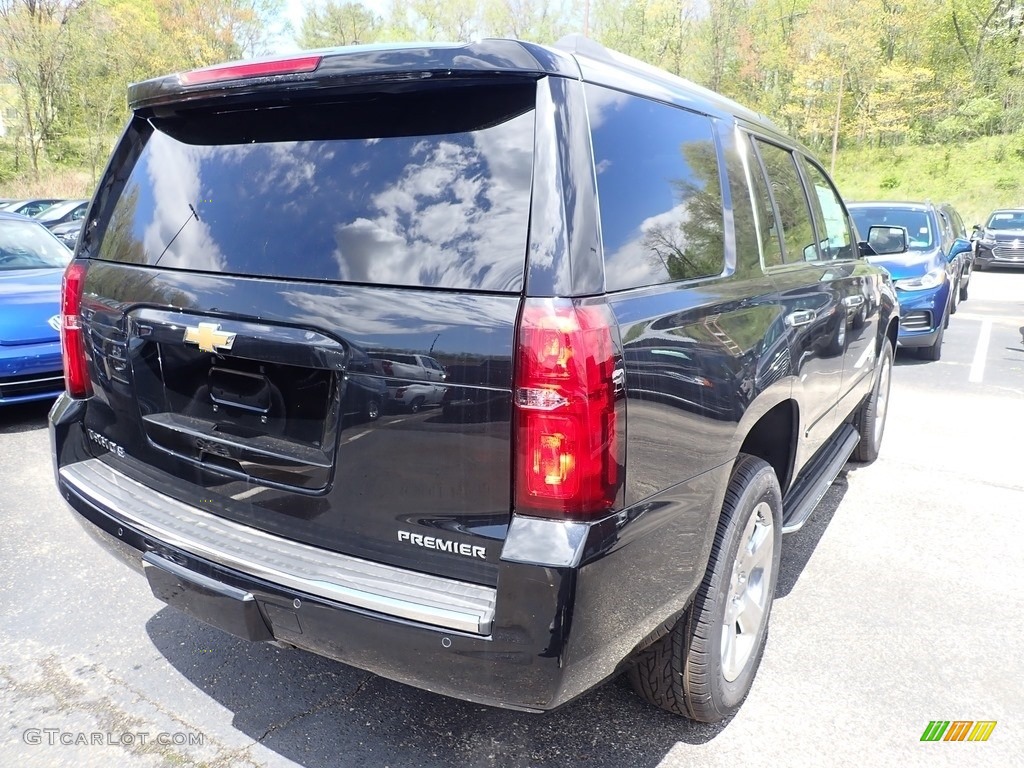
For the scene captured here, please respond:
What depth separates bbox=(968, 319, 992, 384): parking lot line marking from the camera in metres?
8.14

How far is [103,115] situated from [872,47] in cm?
3709

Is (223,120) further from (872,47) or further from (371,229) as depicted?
(872,47)

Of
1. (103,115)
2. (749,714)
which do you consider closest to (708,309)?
(749,714)

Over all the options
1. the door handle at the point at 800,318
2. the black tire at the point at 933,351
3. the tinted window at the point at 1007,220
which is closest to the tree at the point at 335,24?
the tinted window at the point at 1007,220

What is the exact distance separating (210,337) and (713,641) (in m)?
1.72

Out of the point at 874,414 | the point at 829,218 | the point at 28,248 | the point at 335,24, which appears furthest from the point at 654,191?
the point at 335,24

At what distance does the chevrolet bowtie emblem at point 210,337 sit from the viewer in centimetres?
206

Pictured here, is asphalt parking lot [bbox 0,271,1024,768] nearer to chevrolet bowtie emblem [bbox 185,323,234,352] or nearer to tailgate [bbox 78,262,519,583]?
tailgate [bbox 78,262,519,583]

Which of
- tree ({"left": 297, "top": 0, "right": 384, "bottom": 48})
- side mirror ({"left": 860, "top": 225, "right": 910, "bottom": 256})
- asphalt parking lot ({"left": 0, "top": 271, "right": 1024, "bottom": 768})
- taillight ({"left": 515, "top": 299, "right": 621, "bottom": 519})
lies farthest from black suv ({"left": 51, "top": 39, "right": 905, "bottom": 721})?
tree ({"left": 297, "top": 0, "right": 384, "bottom": 48})

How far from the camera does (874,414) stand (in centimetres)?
509

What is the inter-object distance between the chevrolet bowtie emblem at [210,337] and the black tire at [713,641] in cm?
151

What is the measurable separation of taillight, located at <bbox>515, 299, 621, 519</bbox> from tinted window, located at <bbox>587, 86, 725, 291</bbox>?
0.21 metres

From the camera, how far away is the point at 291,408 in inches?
79.6

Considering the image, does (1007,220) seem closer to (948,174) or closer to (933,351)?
→ (933,351)
